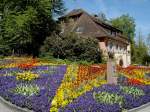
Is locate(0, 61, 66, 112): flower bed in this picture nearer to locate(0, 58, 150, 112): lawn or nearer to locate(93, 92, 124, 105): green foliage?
locate(0, 58, 150, 112): lawn

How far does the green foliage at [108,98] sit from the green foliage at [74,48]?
108ft

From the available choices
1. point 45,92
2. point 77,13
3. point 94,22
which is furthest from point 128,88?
point 77,13

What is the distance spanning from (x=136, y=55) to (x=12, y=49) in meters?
43.1

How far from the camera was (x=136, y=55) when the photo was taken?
3442 inches

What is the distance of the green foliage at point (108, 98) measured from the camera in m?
15.6

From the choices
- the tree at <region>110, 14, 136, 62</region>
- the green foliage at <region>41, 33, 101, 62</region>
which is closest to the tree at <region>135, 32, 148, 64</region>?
the tree at <region>110, 14, 136, 62</region>

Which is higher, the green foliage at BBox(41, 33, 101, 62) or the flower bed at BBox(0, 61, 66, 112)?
the green foliage at BBox(41, 33, 101, 62)

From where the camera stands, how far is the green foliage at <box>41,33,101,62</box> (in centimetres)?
4991

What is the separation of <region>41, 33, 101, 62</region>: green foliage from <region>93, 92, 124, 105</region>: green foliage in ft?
108

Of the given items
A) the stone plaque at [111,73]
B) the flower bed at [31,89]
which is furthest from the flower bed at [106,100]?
the stone plaque at [111,73]

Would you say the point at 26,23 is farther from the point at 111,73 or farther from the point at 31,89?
the point at 31,89

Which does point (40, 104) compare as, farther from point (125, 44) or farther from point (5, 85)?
point (125, 44)

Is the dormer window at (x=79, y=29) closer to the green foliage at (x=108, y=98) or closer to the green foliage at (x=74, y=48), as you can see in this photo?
the green foliage at (x=74, y=48)

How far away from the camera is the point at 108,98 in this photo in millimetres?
15930
